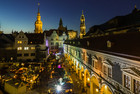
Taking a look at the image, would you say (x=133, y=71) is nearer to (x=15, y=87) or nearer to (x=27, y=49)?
(x=15, y=87)

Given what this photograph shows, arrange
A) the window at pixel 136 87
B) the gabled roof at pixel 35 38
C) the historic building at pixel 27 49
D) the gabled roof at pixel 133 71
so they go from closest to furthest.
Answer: the gabled roof at pixel 133 71, the window at pixel 136 87, the historic building at pixel 27 49, the gabled roof at pixel 35 38

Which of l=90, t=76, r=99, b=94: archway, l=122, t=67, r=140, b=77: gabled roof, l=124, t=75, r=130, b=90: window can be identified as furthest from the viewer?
l=90, t=76, r=99, b=94: archway

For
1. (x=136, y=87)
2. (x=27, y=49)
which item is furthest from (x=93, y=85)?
(x=27, y=49)

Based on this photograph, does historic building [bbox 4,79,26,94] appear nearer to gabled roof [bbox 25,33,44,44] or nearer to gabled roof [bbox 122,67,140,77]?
gabled roof [bbox 122,67,140,77]

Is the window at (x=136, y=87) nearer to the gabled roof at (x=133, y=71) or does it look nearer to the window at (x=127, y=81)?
the window at (x=127, y=81)

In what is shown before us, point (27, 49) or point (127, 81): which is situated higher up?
point (27, 49)

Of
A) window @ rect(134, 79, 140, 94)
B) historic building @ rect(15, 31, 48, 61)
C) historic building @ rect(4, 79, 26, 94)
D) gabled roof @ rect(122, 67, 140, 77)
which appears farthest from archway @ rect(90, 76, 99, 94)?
historic building @ rect(15, 31, 48, 61)

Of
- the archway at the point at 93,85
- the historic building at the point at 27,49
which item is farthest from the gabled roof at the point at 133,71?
the historic building at the point at 27,49

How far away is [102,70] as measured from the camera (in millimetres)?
13508

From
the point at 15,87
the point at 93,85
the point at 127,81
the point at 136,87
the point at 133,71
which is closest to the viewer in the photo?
the point at 133,71

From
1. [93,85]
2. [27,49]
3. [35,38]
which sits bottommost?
[93,85]

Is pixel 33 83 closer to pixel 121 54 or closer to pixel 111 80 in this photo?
pixel 111 80

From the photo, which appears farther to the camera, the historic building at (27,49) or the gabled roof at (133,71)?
the historic building at (27,49)

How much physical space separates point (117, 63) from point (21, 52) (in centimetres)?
4127
